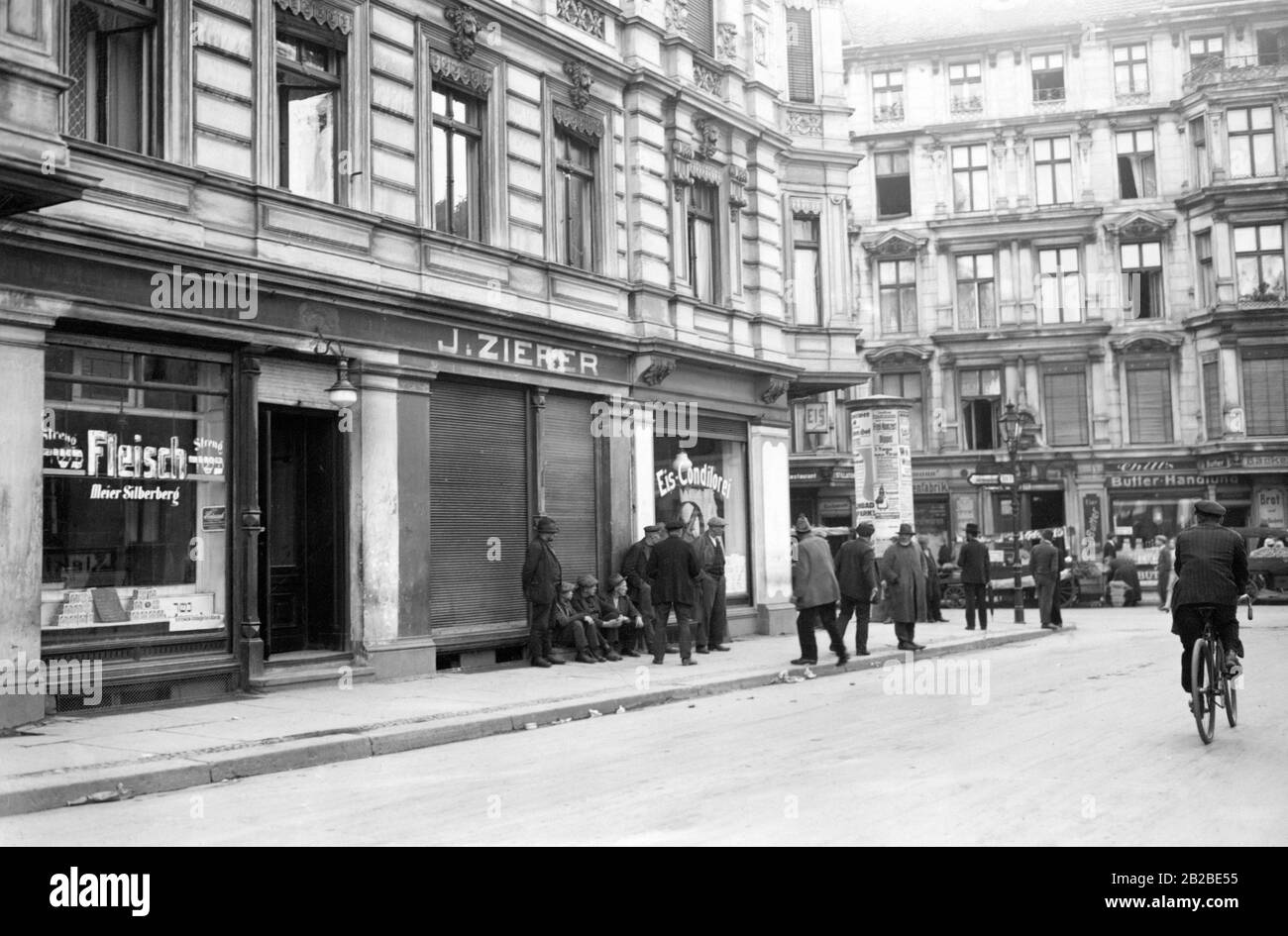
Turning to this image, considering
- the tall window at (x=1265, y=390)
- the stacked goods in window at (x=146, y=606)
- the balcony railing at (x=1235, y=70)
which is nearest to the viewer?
Result: the stacked goods in window at (x=146, y=606)

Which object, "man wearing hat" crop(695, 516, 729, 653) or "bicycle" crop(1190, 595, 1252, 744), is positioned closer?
"bicycle" crop(1190, 595, 1252, 744)

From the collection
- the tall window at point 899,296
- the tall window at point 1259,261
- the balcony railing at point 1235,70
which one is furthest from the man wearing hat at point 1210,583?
the balcony railing at point 1235,70

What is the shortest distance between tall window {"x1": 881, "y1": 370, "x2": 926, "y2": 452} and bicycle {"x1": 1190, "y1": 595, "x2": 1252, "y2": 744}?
3632cm

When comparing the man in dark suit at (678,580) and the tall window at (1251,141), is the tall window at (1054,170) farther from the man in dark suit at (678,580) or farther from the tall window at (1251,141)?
the man in dark suit at (678,580)

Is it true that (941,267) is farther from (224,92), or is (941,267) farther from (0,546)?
(0,546)

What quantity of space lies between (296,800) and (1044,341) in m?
41.6

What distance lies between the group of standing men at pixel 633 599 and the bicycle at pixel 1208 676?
321 inches

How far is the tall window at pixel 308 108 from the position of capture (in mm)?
15078

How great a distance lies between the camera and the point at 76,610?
1254cm

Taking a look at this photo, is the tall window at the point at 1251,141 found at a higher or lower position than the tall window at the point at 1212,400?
higher

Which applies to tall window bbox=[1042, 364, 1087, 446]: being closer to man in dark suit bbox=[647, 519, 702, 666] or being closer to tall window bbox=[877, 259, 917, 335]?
tall window bbox=[877, 259, 917, 335]

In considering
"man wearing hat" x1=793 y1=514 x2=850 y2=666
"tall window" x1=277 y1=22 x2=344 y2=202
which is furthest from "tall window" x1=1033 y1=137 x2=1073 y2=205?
"tall window" x1=277 y1=22 x2=344 y2=202

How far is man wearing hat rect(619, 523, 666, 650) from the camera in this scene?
19.5m
